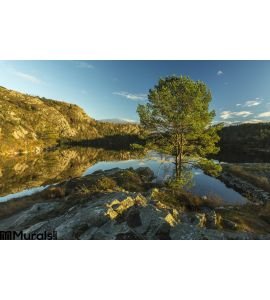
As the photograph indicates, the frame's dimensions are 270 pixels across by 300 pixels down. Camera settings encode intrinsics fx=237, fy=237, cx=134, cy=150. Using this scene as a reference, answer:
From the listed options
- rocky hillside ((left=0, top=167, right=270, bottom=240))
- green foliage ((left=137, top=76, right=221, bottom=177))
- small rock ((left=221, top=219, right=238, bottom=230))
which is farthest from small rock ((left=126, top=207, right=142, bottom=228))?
green foliage ((left=137, top=76, right=221, bottom=177))

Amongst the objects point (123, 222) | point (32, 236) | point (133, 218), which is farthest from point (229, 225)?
point (32, 236)

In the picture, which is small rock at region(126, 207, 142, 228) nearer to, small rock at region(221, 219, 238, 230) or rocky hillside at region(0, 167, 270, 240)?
rocky hillside at region(0, 167, 270, 240)

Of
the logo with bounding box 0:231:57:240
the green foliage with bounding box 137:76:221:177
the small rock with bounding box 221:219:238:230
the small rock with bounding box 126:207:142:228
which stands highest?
the green foliage with bounding box 137:76:221:177

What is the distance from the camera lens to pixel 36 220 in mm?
15812

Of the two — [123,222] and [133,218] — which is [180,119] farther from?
[123,222]

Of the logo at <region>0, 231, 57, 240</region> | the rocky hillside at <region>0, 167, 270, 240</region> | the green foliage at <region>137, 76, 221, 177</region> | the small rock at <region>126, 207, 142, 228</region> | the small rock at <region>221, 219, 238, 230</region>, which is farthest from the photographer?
the green foliage at <region>137, 76, 221, 177</region>

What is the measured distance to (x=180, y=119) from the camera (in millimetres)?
24828

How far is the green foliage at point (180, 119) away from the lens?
2461cm

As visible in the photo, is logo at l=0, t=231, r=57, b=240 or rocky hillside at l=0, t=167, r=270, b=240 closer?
rocky hillside at l=0, t=167, r=270, b=240

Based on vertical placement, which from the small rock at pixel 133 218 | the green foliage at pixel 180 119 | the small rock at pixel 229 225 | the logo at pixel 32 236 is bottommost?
the small rock at pixel 229 225

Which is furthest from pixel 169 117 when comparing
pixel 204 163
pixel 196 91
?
pixel 204 163

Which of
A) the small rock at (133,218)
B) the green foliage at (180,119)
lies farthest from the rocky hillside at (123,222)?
the green foliage at (180,119)

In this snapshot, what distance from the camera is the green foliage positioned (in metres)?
24.6

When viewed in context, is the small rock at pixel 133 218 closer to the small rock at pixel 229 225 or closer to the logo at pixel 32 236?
the logo at pixel 32 236
